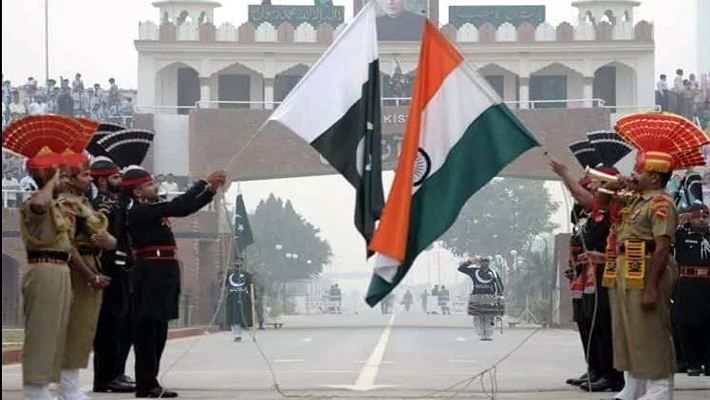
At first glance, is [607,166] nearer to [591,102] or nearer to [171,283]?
[171,283]

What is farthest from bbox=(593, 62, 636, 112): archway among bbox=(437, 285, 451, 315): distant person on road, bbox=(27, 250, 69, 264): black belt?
bbox=(27, 250, 69, 264): black belt

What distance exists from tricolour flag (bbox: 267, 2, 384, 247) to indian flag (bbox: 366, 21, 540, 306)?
36 cm

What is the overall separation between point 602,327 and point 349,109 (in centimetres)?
281

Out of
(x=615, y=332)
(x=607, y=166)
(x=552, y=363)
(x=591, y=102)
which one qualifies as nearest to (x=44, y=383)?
(x=615, y=332)

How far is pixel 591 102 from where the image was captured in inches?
2729

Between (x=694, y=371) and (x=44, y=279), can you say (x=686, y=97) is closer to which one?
(x=694, y=371)

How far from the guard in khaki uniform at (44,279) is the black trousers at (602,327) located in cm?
466

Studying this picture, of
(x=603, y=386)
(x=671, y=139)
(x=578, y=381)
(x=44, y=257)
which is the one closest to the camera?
(x=44, y=257)

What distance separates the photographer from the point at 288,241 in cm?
10450

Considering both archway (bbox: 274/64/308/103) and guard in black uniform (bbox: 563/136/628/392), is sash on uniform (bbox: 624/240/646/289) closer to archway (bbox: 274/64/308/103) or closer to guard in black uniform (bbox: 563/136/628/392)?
guard in black uniform (bbox: 563/136/628/392)

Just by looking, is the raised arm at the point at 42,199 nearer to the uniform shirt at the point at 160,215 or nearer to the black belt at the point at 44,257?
the black belt at the point at 44,257

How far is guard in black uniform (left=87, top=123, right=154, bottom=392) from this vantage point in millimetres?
16500

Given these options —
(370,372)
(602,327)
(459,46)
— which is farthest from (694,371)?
(459,46)

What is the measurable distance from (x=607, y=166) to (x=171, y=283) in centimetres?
384
